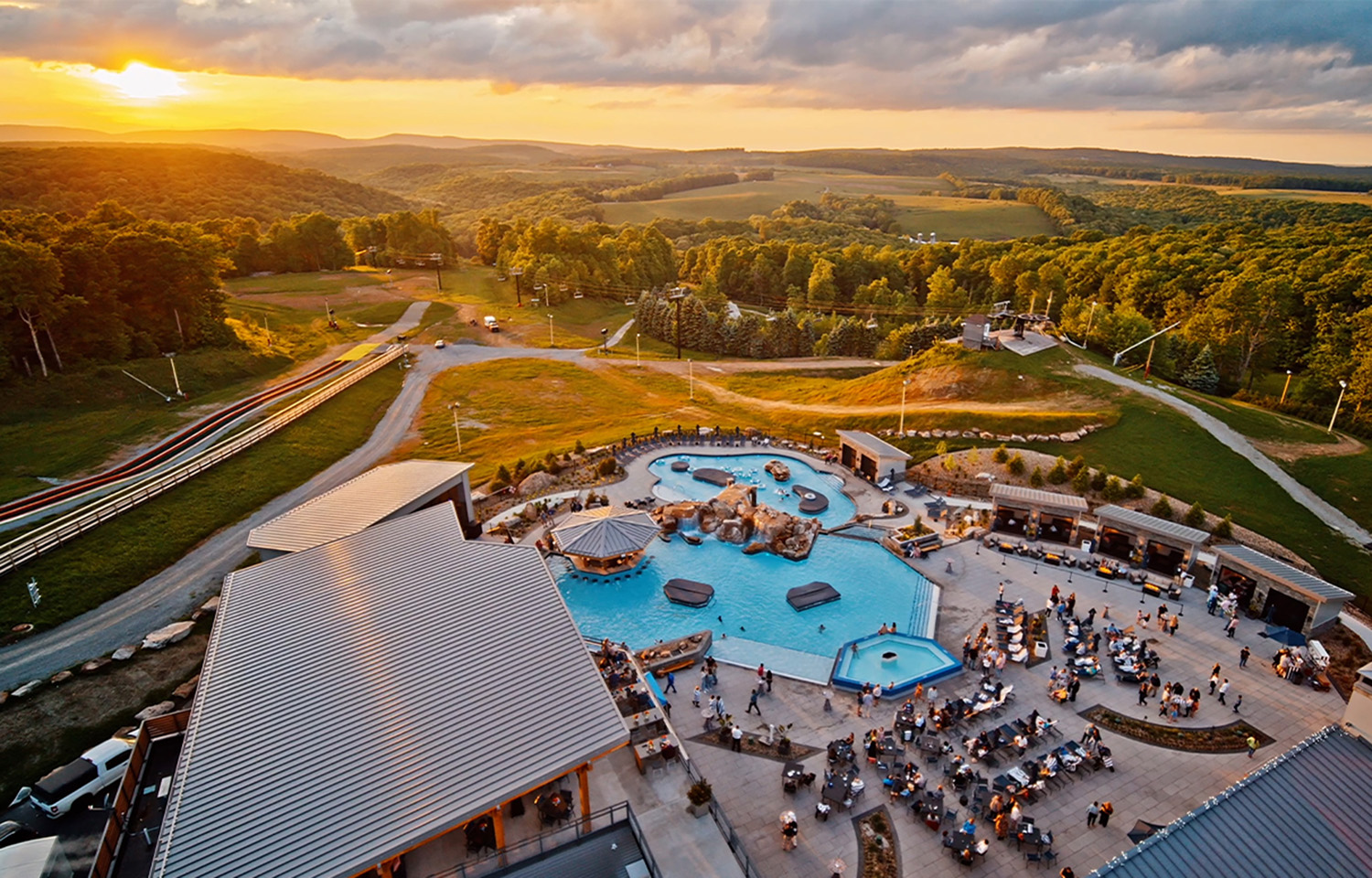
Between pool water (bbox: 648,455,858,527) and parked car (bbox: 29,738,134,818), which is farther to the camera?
pool water (bbox: 648,455,858,527)

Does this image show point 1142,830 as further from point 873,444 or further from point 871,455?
point 873,444

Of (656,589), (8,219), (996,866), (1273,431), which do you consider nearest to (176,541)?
(656,589)

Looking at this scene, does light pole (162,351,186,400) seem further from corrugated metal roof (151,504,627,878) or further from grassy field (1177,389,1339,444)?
grassy field (1177,389,1339,444)

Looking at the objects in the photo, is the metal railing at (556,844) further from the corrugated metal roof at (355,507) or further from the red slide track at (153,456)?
the red slide track at (153,456)

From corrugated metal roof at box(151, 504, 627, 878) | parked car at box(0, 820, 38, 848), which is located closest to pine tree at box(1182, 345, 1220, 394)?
corrugated metal roof at box(151, 504, 627, 878)

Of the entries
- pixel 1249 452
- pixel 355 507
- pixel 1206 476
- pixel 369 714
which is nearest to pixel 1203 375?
pixel 1249 452

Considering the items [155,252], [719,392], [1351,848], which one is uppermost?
[155,252]

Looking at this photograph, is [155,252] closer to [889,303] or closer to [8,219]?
[8,219]
